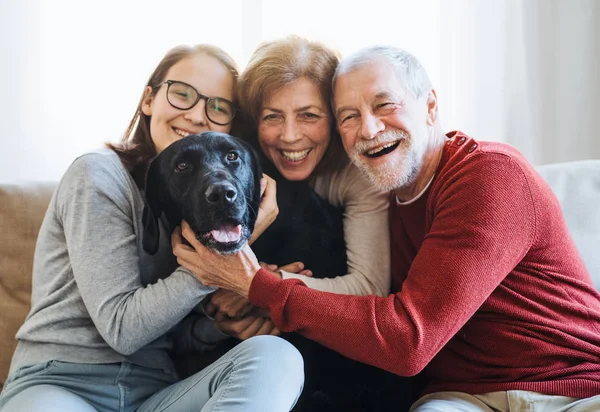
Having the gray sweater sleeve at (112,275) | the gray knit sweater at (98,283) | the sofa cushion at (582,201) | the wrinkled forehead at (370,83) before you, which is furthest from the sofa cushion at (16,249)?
the sofa cushion at (582,201)

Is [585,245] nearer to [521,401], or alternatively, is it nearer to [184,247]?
[521,401]

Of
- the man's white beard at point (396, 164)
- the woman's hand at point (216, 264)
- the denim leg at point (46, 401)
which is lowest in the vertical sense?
the denim leg at point (46, 401)

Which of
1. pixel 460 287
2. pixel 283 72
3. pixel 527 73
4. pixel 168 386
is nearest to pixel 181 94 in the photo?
pixel 283 72

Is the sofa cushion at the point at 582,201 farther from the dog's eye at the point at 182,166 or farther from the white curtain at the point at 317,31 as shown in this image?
the dog's eye at the point at 182,166

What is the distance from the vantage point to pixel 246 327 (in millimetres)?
1491

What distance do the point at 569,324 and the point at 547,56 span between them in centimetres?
157

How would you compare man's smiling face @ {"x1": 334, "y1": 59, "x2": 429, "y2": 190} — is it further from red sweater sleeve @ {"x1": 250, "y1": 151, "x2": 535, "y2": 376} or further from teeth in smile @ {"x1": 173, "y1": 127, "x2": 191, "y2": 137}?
teeth in smile @ {"x1": 173, "y1": 127, "x2": 191, "y2": 137}

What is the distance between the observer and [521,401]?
1.27 m

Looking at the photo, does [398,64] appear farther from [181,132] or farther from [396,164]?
[181,132]

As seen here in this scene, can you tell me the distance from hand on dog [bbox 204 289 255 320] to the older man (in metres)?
0.16

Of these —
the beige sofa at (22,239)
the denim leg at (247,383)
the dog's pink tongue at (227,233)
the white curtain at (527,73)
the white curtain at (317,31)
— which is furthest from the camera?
the white curtain at (527,73)

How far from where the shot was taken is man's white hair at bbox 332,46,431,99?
4.86 feet

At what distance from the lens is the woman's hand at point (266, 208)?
143 cm

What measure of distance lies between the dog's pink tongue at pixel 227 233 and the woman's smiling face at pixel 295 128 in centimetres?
38
